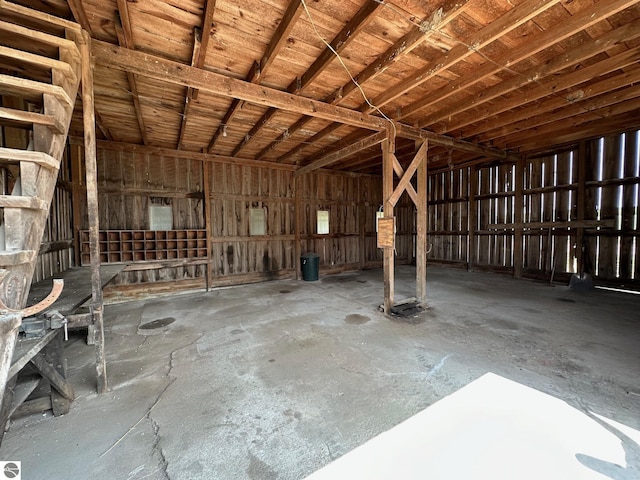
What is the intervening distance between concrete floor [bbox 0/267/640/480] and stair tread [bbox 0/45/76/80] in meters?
2.63

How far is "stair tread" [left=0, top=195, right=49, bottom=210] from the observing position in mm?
1476

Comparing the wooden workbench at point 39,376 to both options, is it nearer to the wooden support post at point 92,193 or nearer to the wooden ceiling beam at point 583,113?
the wooden support post at point 92,193

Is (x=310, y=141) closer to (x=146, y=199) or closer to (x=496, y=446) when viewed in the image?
(x=146, y=199)

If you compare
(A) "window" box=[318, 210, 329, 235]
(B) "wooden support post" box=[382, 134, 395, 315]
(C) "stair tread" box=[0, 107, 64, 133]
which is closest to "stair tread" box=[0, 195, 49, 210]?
(C) "stair tread" box=[0, 107, 64, 133]

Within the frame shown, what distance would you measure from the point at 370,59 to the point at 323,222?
5508 mm

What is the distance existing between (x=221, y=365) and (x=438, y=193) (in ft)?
29.5

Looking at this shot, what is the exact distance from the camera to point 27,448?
174 centimetres

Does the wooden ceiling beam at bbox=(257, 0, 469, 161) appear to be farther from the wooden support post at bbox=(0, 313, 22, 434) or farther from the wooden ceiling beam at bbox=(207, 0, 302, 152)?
the wooden support post at bbox=(0, 313, 22, 434)

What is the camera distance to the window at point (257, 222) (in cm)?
709

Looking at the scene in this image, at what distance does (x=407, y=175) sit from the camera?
4535 mm

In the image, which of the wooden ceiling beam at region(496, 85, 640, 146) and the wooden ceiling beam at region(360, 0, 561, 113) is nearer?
the wooden ceiling beam at region(360, 0, 561, 113)

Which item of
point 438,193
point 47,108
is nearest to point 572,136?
point 438,193

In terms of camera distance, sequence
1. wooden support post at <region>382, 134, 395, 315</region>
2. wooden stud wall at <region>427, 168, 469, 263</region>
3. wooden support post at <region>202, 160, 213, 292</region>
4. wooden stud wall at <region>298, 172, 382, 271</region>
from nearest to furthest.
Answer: wooden support post at <region>382, 134, 395, 315</region> < wooden support post at <region>202, 160, 213, 292</region> < wooden stud wall at <region>298, 172, 382, 271</region> < wooden stud wall at <region>427, 168, 469, 263</region>

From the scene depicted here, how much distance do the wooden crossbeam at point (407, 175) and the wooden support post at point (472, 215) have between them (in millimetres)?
4429
